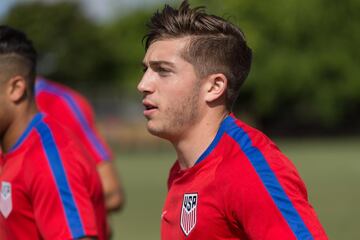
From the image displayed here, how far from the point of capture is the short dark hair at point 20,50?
448cm

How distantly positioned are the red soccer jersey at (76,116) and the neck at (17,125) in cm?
203

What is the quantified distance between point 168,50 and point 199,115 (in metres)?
0.31

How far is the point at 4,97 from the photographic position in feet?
14.4

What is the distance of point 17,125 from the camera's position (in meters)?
4.39

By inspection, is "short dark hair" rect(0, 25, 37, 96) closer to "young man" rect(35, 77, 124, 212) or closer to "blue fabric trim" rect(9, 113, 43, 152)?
"blue fabric trim" rect(9, 113, 43, 152)

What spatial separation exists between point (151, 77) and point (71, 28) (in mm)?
58921

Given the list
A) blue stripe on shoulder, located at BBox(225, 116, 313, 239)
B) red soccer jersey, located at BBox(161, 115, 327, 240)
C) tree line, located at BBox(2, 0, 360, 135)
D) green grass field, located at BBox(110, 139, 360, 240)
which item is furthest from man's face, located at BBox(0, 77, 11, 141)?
tree line, located at BBox(2, 0, 360, 135)

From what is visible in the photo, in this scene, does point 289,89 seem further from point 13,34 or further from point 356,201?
point 13,34

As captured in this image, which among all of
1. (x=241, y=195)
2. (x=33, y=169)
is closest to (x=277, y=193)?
(x=241, y=195)

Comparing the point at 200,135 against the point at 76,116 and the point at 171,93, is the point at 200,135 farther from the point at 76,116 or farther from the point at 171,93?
the point at 76,116

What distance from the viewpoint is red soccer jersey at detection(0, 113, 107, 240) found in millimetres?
A: 4055

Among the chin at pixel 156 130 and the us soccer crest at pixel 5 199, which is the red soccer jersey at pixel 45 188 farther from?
the chin at pixel 156 130

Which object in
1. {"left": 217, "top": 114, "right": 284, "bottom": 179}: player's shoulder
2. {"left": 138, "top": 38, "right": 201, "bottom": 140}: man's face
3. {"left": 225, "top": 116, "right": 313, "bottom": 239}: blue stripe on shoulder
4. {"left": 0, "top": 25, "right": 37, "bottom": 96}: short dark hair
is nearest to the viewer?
{"left": 225, "top": 116, "right": 313, "bottom": 239}: blue stripe on shoulder

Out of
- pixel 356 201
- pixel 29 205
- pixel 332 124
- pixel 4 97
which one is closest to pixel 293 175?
pixel 29 205
